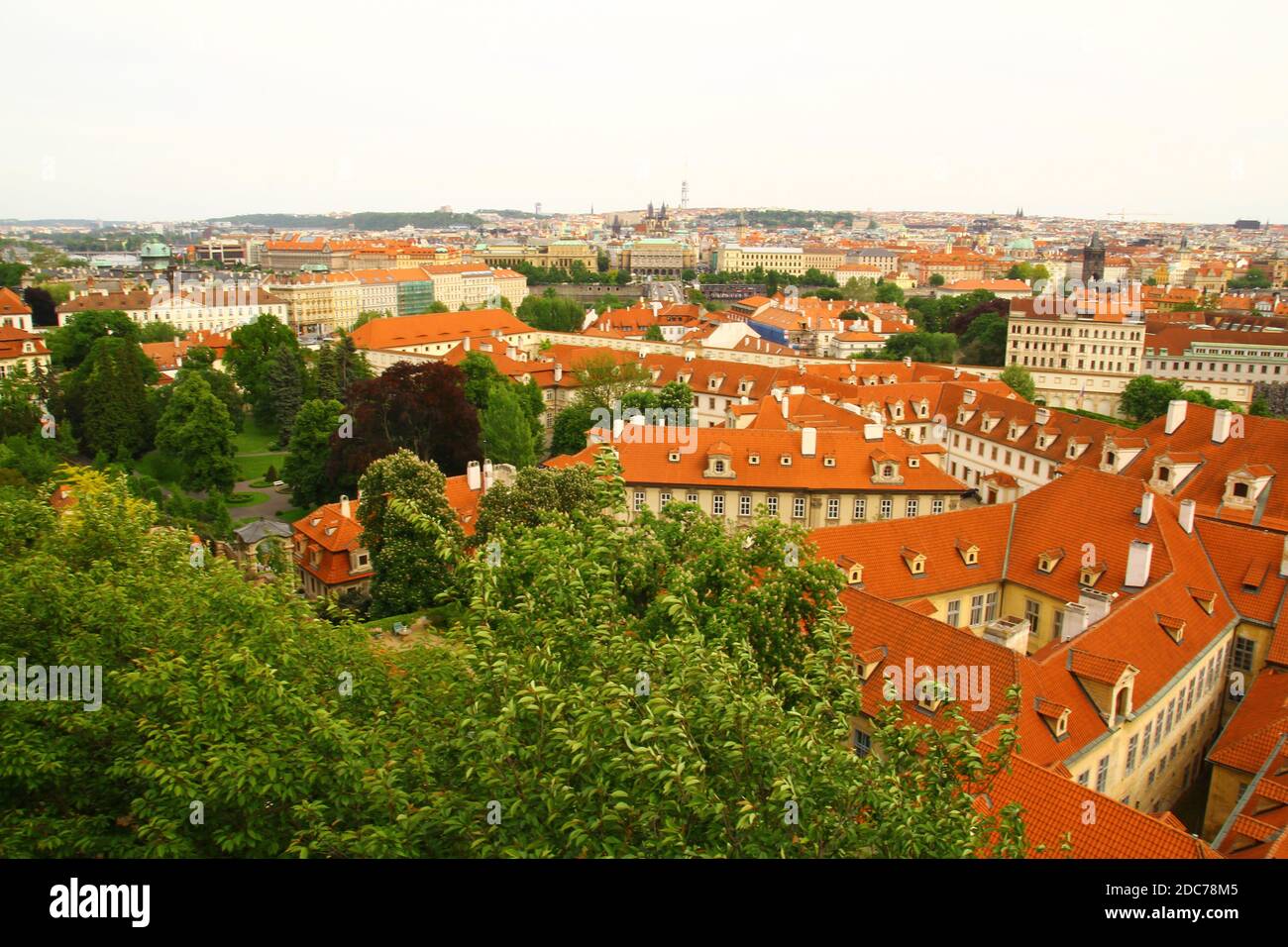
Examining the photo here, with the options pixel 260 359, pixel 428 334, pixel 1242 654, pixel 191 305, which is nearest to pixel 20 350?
pixel 260 359

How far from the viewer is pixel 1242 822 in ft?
41.8

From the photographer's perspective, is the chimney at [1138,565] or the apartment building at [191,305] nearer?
the chimney at [1138,565]

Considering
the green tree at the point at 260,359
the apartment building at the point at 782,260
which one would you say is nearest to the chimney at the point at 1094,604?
the green tree at the point at 260,359

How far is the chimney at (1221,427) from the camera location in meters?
27.3

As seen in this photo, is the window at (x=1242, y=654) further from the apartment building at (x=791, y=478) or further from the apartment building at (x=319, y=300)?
the apartment building at (x=319, y=300)

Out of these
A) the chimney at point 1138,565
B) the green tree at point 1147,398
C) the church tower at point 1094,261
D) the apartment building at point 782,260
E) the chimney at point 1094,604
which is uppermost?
the apartment building at point 782,260

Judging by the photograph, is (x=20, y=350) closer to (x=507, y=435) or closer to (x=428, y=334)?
(x=428, y=334)

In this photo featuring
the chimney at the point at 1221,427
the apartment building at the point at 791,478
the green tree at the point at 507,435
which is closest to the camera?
the chimney at the point at 1221,427

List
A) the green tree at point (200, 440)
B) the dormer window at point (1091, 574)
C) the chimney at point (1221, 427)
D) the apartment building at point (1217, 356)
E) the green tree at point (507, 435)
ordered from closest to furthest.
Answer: the dormer window at point (1091, 574) < the chimney at point (1221, 427) < the green tree at point (507, 435) < the green tree at point (200, 440) < the apartment building at point (1217, 356)

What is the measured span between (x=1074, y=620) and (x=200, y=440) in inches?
1357

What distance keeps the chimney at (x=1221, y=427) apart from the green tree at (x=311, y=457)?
98.1ft

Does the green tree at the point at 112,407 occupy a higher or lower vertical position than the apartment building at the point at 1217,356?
lower

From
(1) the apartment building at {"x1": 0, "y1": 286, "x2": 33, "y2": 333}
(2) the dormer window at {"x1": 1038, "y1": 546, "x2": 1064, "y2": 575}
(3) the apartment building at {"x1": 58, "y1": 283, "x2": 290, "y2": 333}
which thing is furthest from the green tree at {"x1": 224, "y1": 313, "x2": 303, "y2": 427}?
(2) the dormer window at {"x1": 1038, "y1": 546, "x2": 1064, "y2": 575}
